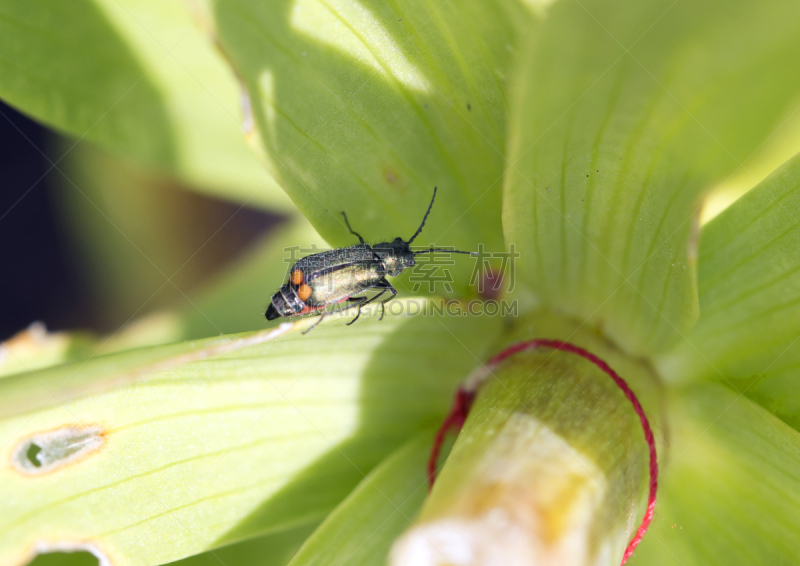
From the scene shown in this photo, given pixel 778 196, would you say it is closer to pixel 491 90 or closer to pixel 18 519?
pixel 491 90

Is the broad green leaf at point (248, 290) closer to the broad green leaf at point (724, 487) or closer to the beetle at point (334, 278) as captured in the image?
the beetle at point (334, 278)

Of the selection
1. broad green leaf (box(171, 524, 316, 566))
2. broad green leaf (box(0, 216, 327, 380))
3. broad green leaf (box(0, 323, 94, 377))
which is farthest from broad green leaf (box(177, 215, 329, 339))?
broad green leaf (box(171, 524, 316, 566))

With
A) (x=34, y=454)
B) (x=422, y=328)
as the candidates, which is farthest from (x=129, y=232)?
(x=422, y=328)

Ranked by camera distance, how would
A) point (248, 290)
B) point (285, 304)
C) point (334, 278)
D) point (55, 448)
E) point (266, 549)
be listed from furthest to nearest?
1. point (248, 290)
2. point (334, 278)
3. point (285, 304)
4. point (266, 549)
5. point (55, 448)

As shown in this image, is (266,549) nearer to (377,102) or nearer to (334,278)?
(334,278)

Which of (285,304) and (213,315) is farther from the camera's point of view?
(213,315)

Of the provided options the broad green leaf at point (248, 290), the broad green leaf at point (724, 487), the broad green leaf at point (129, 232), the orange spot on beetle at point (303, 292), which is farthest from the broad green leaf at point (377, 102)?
the broad green leaf at point (129, 232)
